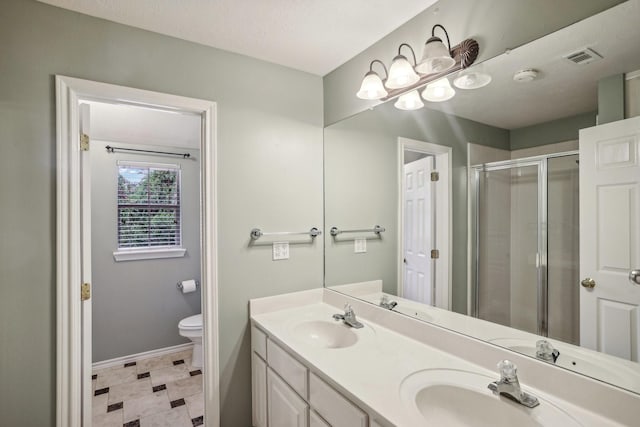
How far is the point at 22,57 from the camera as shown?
4.58 ft

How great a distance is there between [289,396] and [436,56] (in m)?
1.63

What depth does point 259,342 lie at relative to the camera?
1.81 m

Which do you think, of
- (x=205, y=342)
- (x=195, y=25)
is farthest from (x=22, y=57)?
(x=205, y=342)

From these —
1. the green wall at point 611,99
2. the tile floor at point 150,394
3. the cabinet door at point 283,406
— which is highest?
the green wall at point 611,99

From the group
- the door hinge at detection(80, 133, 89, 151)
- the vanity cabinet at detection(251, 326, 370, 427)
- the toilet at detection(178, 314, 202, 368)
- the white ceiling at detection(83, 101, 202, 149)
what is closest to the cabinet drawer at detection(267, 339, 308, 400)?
the vanity cabinet at detection(251, 326, 370, 427)

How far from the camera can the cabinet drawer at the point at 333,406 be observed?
3.42 feet

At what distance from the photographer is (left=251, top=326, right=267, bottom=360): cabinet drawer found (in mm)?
1744

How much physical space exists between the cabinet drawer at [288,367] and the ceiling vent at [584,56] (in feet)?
4.91

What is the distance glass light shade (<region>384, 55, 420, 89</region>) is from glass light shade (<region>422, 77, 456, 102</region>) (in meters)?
0.08

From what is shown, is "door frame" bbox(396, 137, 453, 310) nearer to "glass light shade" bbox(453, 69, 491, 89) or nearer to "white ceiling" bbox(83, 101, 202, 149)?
"glass light shade" bbox(453, 69, 491, 89)

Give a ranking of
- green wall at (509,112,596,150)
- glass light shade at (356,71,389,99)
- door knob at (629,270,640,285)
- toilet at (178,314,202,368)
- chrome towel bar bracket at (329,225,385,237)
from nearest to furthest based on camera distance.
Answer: door knob at (629,270,640,285) < green wall at (509,112,596,150) < glass light shade at (356,71,389,99) < chrome towel bar bracket at (329,225,385,237) < toilet at (178,314,202,368)

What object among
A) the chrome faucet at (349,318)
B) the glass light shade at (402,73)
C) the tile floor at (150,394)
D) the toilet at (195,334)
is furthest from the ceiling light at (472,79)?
the toilet at (195,334)

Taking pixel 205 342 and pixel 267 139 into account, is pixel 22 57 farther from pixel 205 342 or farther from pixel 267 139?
pixel 205 342

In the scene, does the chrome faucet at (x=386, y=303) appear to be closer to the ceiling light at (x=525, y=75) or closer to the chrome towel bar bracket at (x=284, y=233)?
the chrome towel bar bracket at (x=284, y=233)
